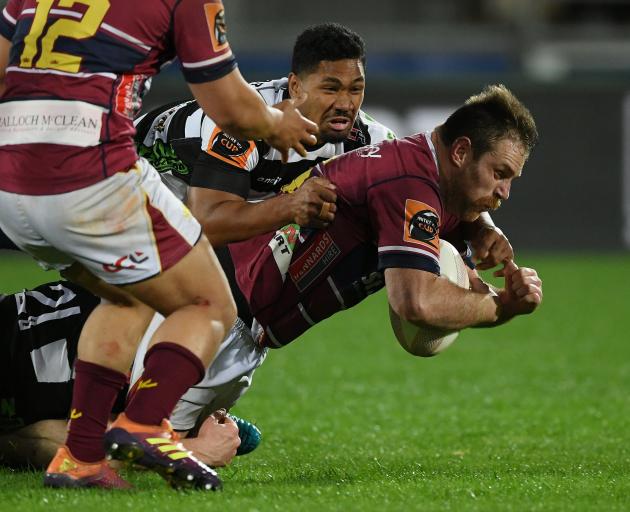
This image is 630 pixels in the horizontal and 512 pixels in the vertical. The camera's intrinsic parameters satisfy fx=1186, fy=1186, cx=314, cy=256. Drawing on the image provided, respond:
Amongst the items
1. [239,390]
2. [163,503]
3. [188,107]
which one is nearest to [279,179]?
[188,107]

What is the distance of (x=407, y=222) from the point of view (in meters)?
4.45

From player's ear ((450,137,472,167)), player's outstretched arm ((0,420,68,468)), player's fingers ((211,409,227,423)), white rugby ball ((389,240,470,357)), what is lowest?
player's fingers ((211,409,227,423))

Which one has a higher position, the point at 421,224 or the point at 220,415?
the point at 421,224

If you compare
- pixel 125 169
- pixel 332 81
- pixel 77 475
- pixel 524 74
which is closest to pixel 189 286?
pixel 125 169

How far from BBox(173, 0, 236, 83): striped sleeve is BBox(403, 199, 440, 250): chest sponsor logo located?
3.35 feet

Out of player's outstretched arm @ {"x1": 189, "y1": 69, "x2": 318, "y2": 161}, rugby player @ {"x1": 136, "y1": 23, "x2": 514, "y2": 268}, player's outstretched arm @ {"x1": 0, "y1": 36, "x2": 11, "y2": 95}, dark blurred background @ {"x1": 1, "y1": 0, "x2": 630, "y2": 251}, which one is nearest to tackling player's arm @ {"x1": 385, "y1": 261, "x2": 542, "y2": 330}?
rugby player @ {"x1": 136, "y1": 23, "x2": 514, "y2": 268}

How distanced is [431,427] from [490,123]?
2.00 m

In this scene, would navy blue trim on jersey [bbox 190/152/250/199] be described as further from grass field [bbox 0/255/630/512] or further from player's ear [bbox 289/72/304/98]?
grass field [bbox 0/255/630/512]

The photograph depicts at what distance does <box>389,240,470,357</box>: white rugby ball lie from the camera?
15.2ft

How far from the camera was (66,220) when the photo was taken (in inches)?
145

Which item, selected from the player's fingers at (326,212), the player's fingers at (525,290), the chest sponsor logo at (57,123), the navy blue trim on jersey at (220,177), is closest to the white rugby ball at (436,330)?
the player's fingers at (525,290)

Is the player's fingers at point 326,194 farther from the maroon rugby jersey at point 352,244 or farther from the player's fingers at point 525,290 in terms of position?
the player's fingers at point 525,290

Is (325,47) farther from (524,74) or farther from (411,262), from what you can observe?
(524,74)

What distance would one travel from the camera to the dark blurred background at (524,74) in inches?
707
